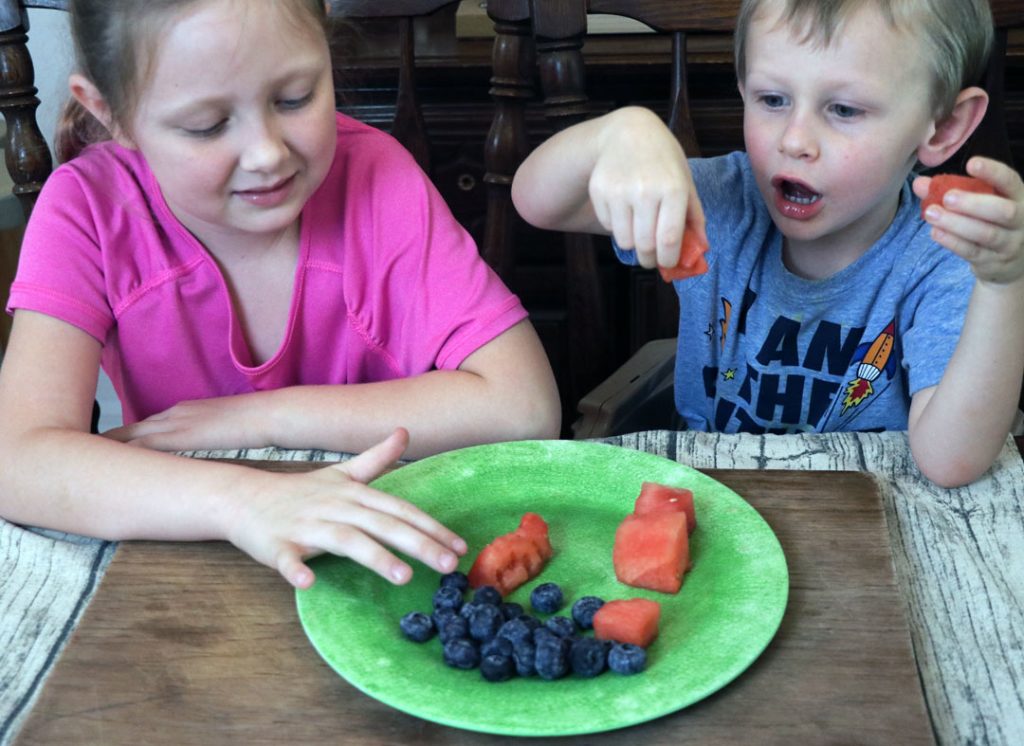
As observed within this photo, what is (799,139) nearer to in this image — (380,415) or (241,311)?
(380,415)

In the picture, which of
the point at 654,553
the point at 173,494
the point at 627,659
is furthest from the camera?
the point at 173,494

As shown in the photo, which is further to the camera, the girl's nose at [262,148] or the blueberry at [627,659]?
the girl's nose at [262,148]

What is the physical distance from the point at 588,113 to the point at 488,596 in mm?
835

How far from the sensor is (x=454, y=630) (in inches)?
30.9

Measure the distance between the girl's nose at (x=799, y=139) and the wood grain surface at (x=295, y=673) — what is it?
1.52 ft

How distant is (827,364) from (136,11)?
88 cm

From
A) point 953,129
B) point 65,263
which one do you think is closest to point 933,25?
point 953,129

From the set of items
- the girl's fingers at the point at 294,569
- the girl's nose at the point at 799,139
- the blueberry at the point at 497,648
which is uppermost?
the girl's nose at the point at 799,139

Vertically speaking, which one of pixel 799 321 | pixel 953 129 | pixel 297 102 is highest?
pixel 297 102

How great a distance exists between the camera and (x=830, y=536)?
0.91 m

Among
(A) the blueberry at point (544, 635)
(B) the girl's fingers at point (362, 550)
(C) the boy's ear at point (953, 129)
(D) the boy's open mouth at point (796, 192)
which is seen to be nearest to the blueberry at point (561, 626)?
(A) the blueberry at point (544, 635)

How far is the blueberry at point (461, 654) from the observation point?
0.76 meters

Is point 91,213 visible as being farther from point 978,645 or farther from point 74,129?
point 978,645

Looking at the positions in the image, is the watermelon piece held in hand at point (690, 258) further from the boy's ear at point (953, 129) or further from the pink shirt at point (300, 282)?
the boy's ear at point (953, 129)
